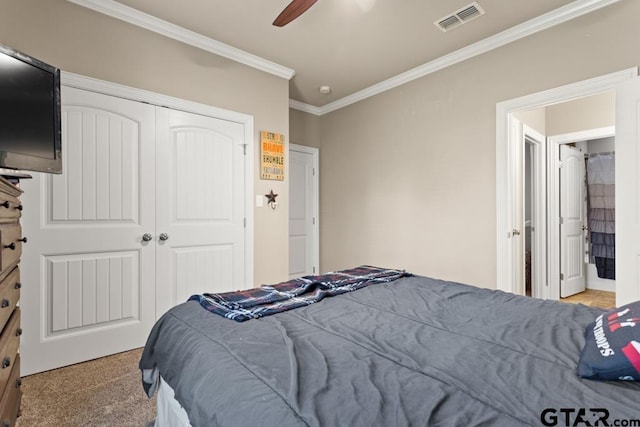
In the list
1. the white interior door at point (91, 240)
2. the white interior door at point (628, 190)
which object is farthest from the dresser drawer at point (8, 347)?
the white interior door at point (628, 190)

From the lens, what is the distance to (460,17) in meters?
2.63

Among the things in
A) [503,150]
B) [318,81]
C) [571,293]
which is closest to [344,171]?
[318,81]

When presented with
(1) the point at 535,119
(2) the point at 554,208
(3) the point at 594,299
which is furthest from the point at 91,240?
(3) the point at 594,299

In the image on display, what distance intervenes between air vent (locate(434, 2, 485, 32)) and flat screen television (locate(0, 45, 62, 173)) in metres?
2.75

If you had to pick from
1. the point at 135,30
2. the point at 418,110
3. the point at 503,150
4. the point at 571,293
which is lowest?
the point at 571,293

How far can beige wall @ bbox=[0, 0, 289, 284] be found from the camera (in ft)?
7.34

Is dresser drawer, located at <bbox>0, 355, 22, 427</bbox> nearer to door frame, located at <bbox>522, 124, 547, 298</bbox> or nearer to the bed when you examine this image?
the bed

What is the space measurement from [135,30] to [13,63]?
55.8 inches

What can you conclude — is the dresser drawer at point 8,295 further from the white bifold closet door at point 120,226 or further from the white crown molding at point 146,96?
the white crown molding at point 146,96

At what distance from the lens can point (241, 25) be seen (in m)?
2.75

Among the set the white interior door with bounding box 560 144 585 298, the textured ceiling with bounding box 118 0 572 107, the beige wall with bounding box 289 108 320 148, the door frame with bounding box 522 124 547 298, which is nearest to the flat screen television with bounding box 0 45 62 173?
the textured ceiling with bounding box 118 0 572 107

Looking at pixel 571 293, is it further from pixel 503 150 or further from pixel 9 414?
pixel 9 414

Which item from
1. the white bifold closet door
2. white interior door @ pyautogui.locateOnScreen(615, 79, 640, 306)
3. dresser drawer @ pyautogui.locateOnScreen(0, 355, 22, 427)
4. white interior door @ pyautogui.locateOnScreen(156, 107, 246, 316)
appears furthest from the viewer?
white interior door @ pyautogui.locateOnScreen(156, 107, 246, 316)

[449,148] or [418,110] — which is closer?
[449,148]
